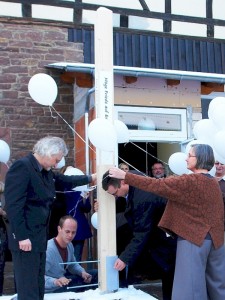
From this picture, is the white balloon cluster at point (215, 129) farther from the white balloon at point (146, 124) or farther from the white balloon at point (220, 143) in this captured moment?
the white balloon at point (146, 124)

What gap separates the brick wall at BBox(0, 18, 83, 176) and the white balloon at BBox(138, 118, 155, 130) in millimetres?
1040

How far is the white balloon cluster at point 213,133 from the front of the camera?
4457 mm

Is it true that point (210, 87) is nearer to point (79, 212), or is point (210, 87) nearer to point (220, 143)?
point (79, 212)

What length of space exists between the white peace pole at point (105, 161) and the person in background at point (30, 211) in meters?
0.52

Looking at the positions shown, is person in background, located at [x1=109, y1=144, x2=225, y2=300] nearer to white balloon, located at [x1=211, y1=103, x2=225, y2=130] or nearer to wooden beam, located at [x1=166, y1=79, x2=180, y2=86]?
white balloon, located at [x1=211, y1=103, x2=225, y2=130]

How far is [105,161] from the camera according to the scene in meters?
4.00

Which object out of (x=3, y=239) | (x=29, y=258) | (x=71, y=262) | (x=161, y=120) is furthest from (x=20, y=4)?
(x=29, y=258)

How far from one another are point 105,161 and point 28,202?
78 cm

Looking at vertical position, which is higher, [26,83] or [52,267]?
[26,83]

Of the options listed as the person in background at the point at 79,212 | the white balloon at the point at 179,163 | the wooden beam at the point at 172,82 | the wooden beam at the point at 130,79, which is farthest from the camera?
the wooden beam at the point at 172,82

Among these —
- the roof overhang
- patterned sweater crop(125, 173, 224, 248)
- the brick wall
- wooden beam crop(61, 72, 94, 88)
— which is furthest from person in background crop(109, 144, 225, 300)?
the brick wall

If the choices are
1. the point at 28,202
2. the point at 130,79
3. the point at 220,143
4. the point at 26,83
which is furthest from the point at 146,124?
the point at 28,202

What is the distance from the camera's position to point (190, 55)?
813cm

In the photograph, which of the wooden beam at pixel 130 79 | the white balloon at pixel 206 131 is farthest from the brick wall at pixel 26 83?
the white balloon at pixel 206 131
